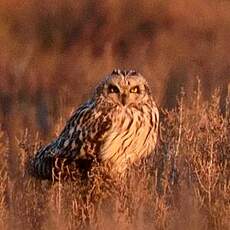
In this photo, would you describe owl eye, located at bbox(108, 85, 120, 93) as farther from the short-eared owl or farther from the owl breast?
the owl breast

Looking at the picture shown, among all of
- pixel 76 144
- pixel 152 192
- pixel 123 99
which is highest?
pixel 123 99

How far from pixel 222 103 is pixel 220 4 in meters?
9.59

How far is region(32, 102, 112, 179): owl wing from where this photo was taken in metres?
10.2

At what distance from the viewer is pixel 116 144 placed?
10203 mm

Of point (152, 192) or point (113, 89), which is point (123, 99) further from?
point (152, 192)

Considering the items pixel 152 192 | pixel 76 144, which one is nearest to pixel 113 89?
pixel 76 144

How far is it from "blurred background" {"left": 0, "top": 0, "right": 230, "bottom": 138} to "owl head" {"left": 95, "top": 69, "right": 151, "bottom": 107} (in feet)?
10.4

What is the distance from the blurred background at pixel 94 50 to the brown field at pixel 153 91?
2 centimetres

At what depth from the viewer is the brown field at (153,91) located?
31.2 feet

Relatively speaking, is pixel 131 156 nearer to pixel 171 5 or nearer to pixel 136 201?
pixel 136 201

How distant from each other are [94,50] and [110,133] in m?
10.4

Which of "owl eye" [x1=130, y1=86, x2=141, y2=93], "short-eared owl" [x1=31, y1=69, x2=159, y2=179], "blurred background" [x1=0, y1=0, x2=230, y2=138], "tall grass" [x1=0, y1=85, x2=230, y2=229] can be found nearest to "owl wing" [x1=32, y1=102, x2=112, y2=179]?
"short-eared owl" [x1=31, y1=69, x2=159, y2=179]

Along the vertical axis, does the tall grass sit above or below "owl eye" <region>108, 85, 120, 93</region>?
below

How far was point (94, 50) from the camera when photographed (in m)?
20.6
